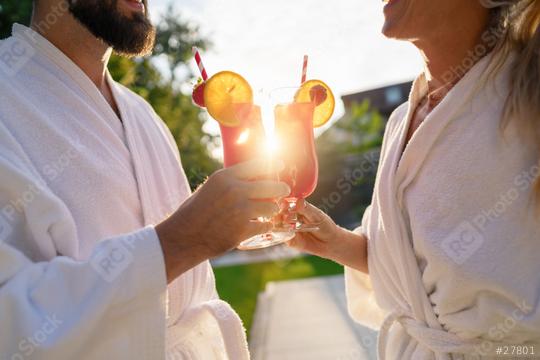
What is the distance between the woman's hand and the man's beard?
870 millimetres

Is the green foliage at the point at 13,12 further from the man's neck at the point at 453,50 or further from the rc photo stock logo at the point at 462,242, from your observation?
the rc photo stock logo at the point at 462,242

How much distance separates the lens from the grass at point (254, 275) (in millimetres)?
7957

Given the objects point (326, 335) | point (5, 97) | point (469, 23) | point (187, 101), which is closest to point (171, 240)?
point (5, 97)

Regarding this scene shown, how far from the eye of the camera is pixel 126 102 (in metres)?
1.98

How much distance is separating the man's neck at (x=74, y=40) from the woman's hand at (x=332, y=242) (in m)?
0.94

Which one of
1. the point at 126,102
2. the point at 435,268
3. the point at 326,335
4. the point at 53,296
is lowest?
the point at 326,335

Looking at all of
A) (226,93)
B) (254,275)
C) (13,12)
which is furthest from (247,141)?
(254,275)

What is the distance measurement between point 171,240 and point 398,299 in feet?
2.98

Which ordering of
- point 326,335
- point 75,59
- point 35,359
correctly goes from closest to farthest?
point 35,359
point 75,59
point 326,335

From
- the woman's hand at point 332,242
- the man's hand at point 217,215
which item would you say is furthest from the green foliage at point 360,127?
the man's hand at point 217,215

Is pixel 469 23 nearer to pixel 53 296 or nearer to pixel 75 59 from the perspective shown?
pixel 75 59

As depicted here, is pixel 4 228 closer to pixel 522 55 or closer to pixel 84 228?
pixel 84 228

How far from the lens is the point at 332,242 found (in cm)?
210

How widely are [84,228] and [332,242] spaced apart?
994mm
